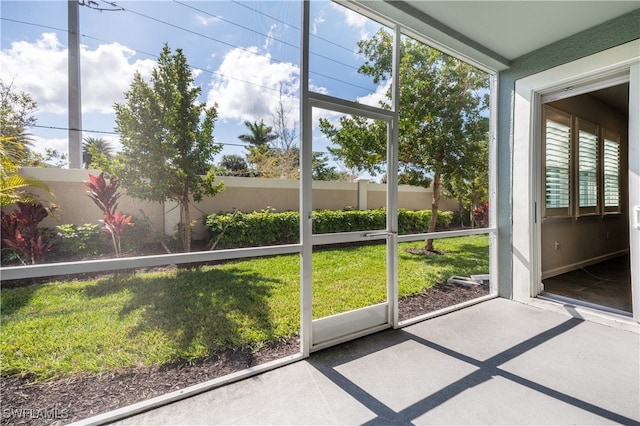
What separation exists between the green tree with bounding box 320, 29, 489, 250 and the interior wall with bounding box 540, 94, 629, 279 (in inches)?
61.5

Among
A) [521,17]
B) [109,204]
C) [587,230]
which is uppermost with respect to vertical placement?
[521,17]

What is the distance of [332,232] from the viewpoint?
265 cm

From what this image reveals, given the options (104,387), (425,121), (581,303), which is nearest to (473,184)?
(425,121)

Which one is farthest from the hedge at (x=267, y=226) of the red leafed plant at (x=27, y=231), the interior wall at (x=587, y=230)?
the interior wall at (x=587, y=230)

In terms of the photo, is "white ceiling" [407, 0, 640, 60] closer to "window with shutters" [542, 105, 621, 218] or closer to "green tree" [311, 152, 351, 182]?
"window with shutters" [542, 105, 621, 218]

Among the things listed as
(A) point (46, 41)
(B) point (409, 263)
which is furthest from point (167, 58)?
(B) point (409, 263)

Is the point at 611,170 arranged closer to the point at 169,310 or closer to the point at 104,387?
the point at 169,310

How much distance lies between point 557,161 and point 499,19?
2585mm

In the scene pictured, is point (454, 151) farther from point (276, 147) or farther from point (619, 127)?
point (619, 127)

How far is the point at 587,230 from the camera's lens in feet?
16.3

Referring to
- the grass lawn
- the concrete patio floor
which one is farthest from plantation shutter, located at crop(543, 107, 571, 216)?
the grass lawn

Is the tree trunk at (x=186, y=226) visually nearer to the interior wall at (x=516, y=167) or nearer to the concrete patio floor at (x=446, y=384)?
the concrete patio floor at (x=446, y=384)

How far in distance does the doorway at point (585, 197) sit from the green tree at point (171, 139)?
3.86 meters

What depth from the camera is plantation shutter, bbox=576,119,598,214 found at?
4.71 m
